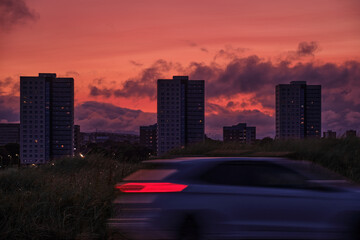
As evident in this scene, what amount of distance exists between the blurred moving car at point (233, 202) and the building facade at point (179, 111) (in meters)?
81.8

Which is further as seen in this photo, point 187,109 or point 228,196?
point 187,109

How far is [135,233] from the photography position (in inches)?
243

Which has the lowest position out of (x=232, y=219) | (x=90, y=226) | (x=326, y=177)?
(x=90, y=226)

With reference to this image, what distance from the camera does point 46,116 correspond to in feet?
342

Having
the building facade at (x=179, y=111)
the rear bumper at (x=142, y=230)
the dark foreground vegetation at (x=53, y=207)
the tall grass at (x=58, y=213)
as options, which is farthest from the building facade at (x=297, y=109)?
the rear bumper at (x=142, y=230)

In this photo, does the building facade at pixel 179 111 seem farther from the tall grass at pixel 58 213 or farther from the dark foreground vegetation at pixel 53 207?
the tall grass at pixel 58 213

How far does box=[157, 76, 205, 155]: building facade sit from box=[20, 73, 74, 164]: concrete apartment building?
2341 cm

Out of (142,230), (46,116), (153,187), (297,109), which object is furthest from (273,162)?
(46,116)

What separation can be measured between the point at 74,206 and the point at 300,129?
67.0 meters

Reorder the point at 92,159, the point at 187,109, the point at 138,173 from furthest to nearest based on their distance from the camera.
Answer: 1. the point at 187,109
2. the point at 92,159
3. the point at 138,173

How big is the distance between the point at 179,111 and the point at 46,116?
112 ft

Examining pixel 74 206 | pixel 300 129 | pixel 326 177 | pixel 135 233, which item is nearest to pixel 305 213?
pixel 326 177

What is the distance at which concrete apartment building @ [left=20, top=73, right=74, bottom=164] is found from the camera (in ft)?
328

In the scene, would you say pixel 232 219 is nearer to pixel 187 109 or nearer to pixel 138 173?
pixel 138 173
